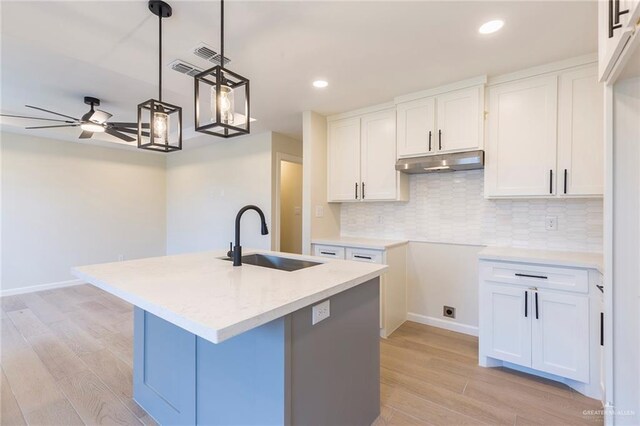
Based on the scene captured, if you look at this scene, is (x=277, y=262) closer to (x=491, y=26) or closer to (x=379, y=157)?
(x=379, y=157)

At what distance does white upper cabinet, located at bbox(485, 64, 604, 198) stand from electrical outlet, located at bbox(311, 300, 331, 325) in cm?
204

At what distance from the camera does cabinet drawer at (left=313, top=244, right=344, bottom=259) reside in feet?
10.5

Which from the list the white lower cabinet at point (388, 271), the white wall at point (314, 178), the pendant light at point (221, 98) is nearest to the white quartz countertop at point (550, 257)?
the white lower cabinet at point (388, 271)

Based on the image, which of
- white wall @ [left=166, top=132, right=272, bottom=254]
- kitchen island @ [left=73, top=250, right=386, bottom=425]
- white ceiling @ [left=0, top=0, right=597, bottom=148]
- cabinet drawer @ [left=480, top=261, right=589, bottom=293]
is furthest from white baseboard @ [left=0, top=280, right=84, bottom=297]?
cabinet drawer @ [left=480, top=261, right=589, bottom=293]

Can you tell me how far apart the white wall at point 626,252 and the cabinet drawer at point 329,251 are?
2151mm

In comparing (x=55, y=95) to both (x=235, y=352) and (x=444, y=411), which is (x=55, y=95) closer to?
(x=235, y=352)

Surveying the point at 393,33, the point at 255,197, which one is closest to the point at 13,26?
the point at 393,33

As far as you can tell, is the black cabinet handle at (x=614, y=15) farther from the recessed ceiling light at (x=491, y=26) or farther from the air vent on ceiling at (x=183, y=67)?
the air vent on ceiling at (x=183, y=67)

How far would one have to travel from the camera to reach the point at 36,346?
271 centimetres

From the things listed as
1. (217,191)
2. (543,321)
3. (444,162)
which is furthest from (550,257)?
(217,191)

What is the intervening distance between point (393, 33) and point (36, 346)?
400 cm

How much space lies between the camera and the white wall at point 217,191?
4445mm

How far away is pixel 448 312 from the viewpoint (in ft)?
10.1

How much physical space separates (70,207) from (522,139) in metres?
6.25
